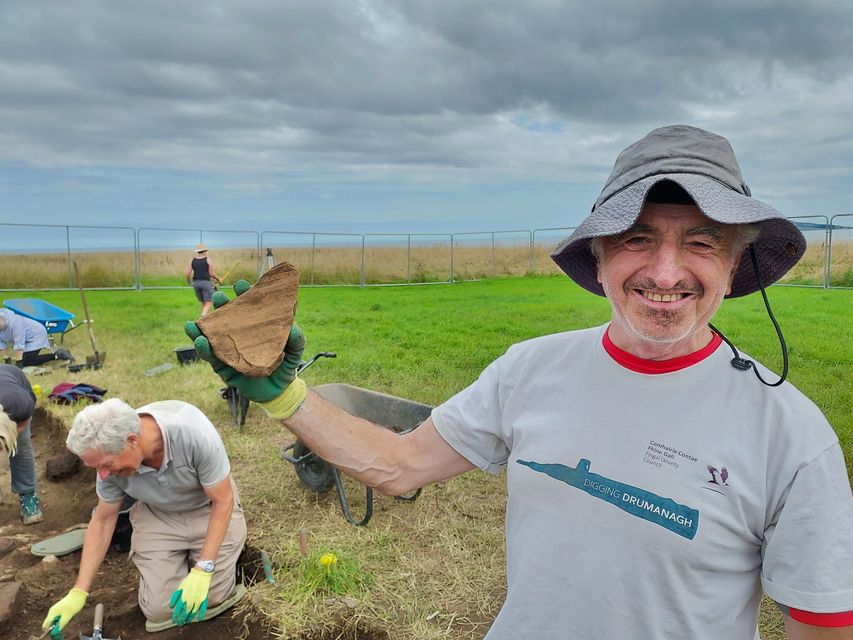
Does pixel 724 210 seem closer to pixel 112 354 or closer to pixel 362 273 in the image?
pixel 112 354

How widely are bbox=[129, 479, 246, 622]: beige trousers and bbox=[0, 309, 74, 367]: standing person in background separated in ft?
19.0

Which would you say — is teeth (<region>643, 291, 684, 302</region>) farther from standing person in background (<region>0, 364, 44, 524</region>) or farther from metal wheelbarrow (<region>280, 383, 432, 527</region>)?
standing person in background (<region>0, 364, 44, 524</region>)

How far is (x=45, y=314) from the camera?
9812 mm

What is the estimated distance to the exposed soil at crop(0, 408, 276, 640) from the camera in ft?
10.6

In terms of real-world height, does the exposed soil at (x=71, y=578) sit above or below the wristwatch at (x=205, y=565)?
below

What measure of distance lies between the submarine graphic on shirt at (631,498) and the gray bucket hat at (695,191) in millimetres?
475

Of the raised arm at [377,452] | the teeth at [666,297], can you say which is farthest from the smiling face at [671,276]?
the raised arm at [377,452]

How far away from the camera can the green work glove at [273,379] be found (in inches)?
56.9

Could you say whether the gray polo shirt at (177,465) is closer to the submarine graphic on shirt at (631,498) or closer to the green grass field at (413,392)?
the green grass field at (413,392)

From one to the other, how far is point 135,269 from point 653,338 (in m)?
17.6

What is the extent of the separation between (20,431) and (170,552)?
155 centimetres

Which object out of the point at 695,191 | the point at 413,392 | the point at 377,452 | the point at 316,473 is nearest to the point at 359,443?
the point at 377,452

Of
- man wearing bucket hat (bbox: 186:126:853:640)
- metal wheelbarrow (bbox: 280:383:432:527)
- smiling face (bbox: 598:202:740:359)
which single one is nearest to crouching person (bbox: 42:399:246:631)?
metal wheelbarrow (bbox: 280:383:432:527)

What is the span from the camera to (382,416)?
419 cm
